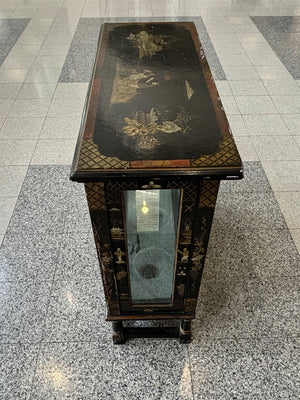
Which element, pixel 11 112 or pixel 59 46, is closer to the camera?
pixel 11 112

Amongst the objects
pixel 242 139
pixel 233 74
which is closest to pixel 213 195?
pixel 242 139

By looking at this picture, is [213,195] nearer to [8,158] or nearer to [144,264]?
[144,264]

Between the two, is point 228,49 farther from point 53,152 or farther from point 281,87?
point 53,152

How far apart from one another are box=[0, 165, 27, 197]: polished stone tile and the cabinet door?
4.58 feet

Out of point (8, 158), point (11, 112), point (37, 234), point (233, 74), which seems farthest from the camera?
point (233, 74)

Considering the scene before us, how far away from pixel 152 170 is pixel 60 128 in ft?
7.68

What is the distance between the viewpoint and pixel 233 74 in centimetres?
408

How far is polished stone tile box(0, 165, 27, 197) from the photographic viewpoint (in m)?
2.66

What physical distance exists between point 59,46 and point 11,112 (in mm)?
1615

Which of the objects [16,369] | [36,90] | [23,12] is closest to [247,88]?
[36,90]

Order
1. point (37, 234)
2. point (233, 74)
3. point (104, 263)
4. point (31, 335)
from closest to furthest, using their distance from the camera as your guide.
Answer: point (104, 263) < point (31, 335) < point (37, 234) < point (233, 74)

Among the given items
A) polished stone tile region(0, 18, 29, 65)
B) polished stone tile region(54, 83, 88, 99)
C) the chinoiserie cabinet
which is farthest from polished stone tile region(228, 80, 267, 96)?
polished stone tile region(0, 18, 29, 65)

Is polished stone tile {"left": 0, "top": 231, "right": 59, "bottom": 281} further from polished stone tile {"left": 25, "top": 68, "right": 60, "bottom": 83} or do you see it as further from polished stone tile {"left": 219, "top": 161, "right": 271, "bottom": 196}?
polished stone tile {"left": 25, "top": 68, "right": 60, "bottom": 83}

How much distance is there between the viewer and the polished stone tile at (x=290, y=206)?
7.97ft
